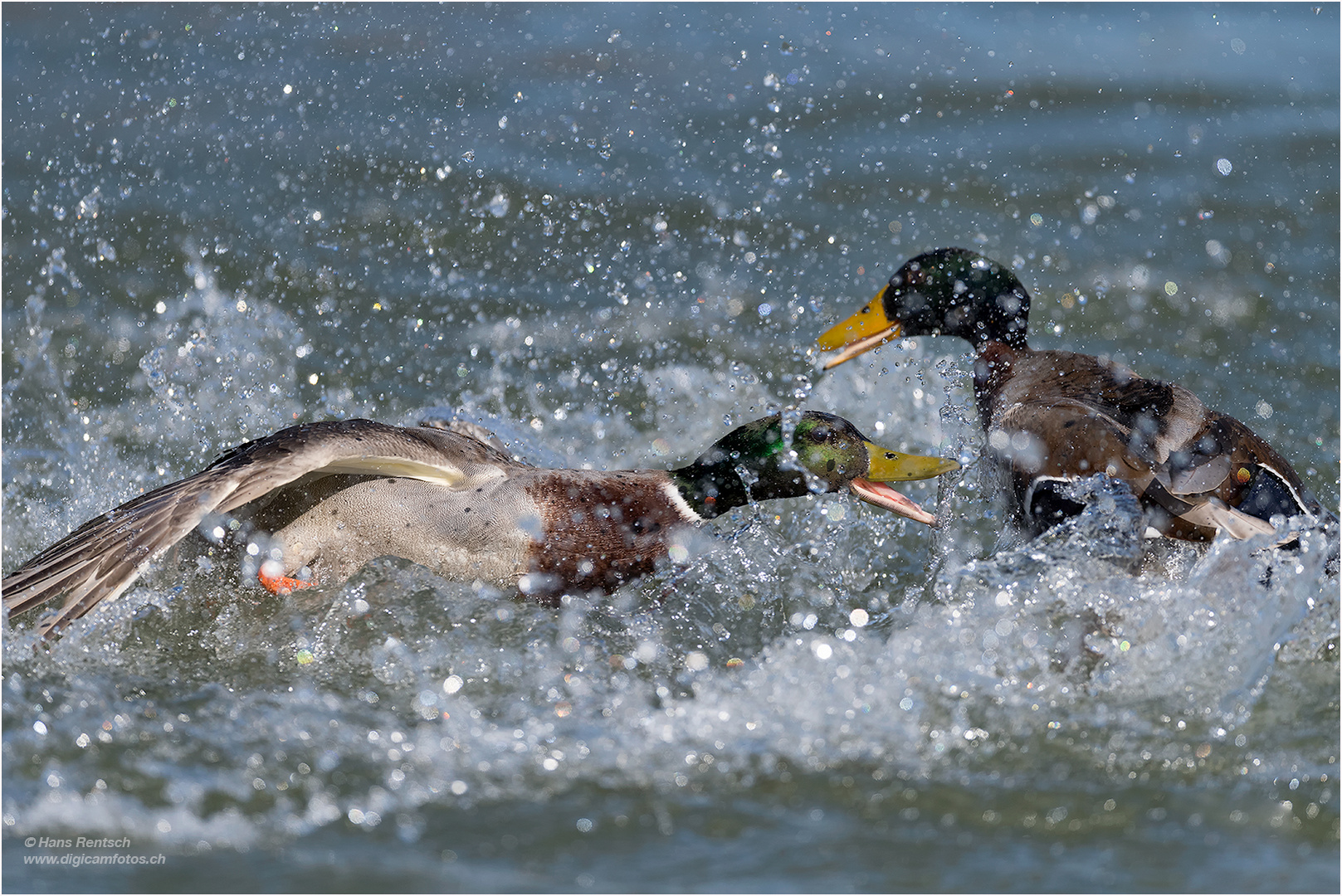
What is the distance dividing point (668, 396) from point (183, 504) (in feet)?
8.87

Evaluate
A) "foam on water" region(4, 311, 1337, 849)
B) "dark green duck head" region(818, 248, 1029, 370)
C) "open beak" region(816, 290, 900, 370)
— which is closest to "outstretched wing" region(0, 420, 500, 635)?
"foam on water" region(4, 311, 1337, 849)

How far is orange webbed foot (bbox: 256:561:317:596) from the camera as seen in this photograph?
432 centimetres

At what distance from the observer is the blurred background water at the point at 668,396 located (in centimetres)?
344

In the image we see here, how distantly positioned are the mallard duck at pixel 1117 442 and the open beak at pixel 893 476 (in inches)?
10.3

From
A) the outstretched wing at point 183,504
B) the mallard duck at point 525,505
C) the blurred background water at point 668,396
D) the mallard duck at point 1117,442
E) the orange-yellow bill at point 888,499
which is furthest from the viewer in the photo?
the orange-yellow bill at point 888,499

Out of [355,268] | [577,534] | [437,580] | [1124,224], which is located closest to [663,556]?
[577,534]

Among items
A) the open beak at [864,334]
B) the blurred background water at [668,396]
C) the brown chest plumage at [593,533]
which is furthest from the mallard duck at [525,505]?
the open beak at [864,334]

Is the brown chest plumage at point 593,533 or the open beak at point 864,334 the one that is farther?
the open beak at point 864,334

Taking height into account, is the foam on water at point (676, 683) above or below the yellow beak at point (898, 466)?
below

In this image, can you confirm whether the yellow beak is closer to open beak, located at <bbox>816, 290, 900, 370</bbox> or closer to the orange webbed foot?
open beak, located at <bbox>816, 290, 900, 370</bbox>

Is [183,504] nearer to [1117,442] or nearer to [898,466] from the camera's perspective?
[898,466]

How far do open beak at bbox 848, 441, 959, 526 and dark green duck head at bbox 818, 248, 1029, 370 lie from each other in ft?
2.42

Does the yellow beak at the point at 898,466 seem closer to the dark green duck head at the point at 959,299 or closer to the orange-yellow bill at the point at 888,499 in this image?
the orange-yellow bill at the point at 888,499

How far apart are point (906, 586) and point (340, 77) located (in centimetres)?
517
